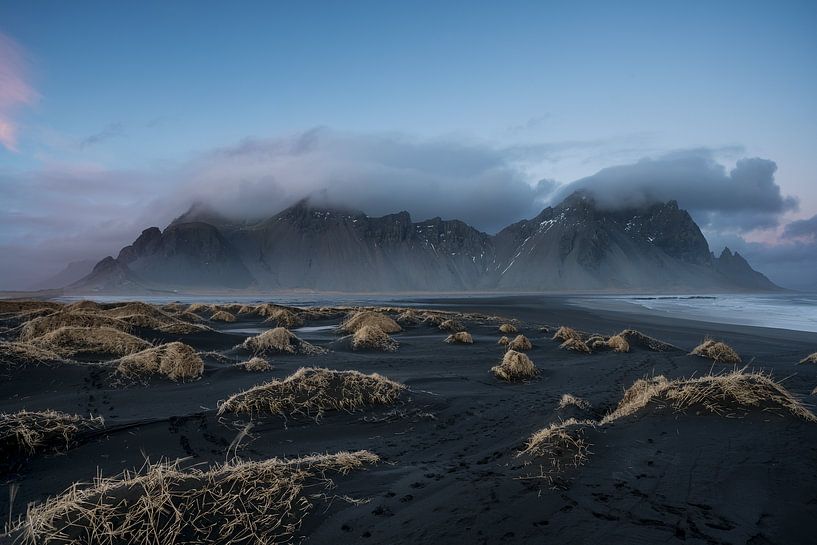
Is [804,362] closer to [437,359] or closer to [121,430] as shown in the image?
[437,359]

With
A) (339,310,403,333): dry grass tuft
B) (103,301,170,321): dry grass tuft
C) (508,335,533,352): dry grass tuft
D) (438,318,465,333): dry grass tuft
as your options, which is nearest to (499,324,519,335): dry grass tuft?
(438,318,465,333): dry grass tuft

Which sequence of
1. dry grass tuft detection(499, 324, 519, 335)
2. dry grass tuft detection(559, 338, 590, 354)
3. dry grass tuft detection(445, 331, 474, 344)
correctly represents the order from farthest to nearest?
dry grass tuft detection(499, 324, 519, 335), dry grass tuft detection(445, 331, 474, 344), dry grass tuft detection(559, 338, 590, 354)

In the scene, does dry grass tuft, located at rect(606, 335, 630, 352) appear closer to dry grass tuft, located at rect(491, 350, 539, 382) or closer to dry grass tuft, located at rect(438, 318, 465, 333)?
dry grass tuft, located at rect(491, 350, 539, 382)

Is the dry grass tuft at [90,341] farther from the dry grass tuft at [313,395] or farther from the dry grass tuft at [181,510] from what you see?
the dry grass tuft at [181,510]

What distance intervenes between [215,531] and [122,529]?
667 mm

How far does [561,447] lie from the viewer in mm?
5398

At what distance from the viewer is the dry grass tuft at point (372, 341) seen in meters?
18.1

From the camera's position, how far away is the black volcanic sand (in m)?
3.85

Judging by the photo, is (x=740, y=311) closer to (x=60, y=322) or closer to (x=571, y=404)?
(x=571, y=404)

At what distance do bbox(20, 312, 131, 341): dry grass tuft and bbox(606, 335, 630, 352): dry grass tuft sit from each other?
2049cm

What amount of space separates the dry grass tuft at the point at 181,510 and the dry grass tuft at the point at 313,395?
4214mm

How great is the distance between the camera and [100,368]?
11.4 m

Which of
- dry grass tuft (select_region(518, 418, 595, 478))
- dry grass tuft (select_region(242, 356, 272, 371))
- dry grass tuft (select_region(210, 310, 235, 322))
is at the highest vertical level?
dry grass tuft (select_region(518, 418, 595, 478))

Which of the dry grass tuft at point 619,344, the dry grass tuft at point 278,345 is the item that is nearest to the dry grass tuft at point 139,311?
the dry grass tuft at point 278,345
